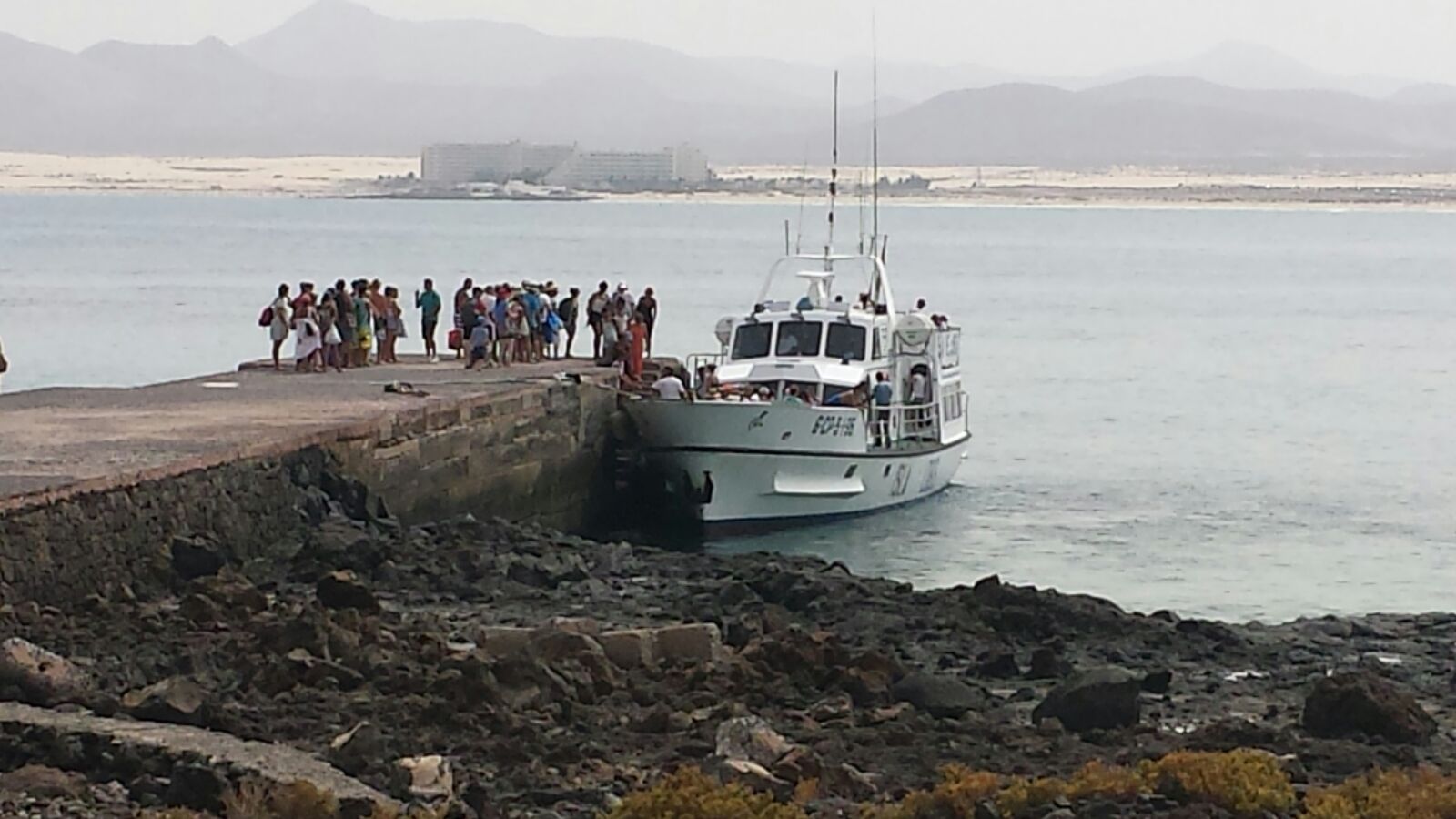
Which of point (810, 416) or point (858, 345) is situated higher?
point (858, 345)

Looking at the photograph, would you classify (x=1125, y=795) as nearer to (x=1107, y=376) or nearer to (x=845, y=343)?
(x=845, y=343)

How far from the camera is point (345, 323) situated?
110 ft

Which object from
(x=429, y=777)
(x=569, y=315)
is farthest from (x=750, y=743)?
(x=569, y=315)

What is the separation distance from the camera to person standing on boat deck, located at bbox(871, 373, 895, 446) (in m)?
33.6

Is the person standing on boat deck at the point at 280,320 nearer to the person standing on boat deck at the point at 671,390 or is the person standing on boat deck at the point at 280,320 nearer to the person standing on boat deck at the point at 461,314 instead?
the person standing on boat deck at the point at 461,314

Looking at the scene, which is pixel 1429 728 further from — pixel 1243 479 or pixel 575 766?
pixel 1243 479

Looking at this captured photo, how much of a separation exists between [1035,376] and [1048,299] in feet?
131

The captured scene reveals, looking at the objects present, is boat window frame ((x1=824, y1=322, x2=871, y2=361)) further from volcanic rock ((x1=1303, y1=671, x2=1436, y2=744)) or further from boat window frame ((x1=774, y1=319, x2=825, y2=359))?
volcanic rock ((x1=1303, y1=671, x2=1436, y2=744))

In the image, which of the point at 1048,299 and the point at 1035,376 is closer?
the point at 1035,376

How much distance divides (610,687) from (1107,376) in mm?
51785

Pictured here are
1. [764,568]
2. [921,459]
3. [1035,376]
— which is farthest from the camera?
[1035,376]

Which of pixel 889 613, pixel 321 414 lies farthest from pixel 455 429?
pixel 889 613

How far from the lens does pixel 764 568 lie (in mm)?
24297

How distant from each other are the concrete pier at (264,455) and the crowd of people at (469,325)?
567 millimetres
